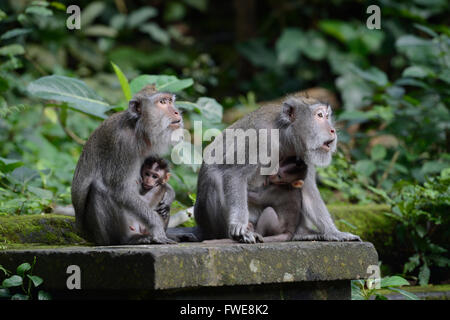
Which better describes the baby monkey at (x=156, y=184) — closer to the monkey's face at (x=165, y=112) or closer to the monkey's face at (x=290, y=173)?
the monkey's face at (x=165, y=112)

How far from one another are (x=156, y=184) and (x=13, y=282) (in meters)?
1.44

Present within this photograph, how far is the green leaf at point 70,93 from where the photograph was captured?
5980 mm

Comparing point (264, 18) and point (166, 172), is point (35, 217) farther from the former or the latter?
point (264, 18)

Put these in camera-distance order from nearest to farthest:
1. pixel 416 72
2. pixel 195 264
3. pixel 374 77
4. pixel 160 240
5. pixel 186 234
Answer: pixel 195 264, pixel 160 240, pixel 186 234, pixel 416 72, pixel 374 77

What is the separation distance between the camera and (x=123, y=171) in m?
4.68

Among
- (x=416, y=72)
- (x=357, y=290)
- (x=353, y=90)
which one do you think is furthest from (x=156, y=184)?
(x=353, y=90)

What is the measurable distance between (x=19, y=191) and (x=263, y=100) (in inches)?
322

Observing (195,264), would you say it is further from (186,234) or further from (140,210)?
(186,234)

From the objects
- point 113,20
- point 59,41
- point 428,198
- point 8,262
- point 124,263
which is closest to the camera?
point 124,263

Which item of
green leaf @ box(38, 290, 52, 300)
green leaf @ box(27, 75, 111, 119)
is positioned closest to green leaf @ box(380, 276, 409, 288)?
green leaf @ box(38, 290, 52, 300)

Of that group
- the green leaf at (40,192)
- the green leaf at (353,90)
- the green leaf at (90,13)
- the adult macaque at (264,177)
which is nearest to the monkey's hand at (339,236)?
the adult macaque at (264,177)

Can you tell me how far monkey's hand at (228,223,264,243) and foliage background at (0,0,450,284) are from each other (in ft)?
5.40

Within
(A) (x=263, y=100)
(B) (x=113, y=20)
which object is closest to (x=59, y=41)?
(B) (x=113, y=20)

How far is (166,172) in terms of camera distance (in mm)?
4930
